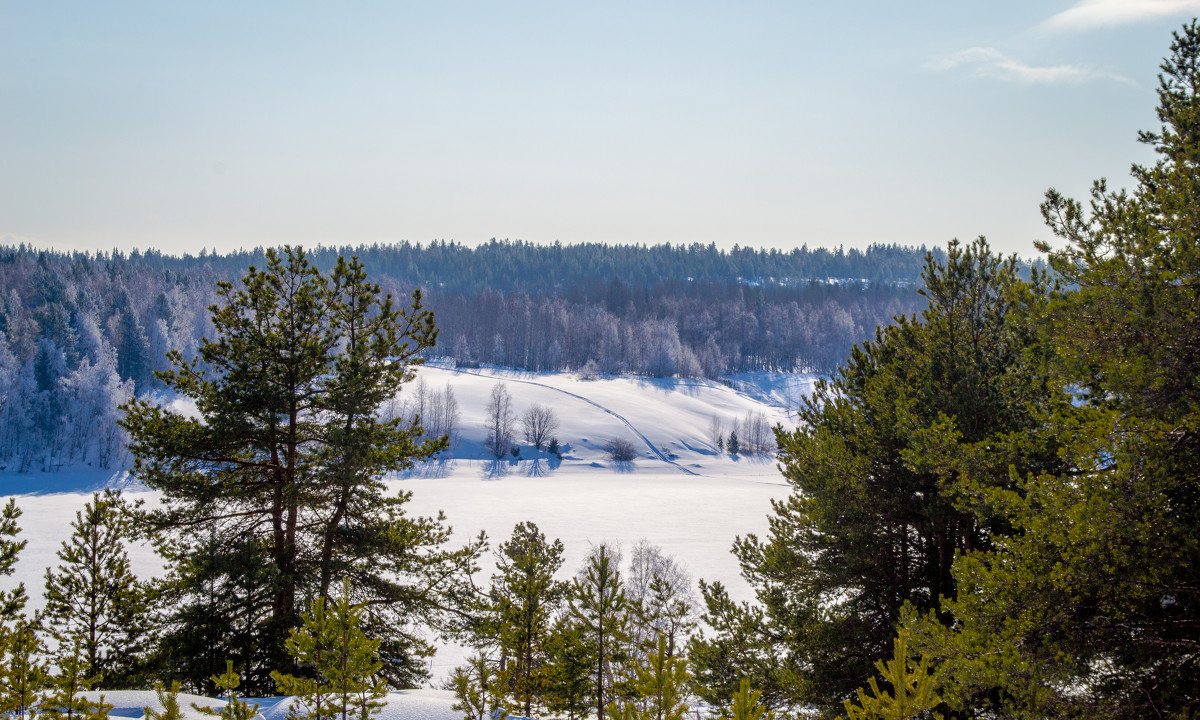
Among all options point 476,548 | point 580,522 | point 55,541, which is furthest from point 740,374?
point 476,548

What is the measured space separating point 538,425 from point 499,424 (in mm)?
4497

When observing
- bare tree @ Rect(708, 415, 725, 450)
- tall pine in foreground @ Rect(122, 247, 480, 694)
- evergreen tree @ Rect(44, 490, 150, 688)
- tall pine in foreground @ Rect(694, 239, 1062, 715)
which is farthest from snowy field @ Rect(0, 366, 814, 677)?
tall pine in foreground @ Rect(694, 239, 1062, 715)

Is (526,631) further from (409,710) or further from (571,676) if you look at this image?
(409,710)

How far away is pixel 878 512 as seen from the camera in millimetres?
10008

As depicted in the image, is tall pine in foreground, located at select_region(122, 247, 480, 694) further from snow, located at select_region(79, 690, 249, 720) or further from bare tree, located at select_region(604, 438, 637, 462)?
bare tree, located at select_region(604, 438, 637, 462)

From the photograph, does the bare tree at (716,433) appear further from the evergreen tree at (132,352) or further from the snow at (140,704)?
the snow at (140,704)

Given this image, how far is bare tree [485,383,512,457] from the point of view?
7669 cm

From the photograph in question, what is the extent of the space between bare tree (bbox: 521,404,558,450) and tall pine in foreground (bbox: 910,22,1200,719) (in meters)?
73.8

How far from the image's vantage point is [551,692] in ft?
28.6

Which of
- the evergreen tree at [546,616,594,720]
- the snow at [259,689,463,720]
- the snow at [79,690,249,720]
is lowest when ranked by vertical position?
the evergreen tree at [546,616,594,720]

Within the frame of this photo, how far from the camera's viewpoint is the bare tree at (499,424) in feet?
252

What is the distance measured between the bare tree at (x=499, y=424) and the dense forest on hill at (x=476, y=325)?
1404 inches

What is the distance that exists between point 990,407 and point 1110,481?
13.7ft

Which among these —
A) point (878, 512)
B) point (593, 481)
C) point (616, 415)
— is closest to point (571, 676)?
point (878, 512)
